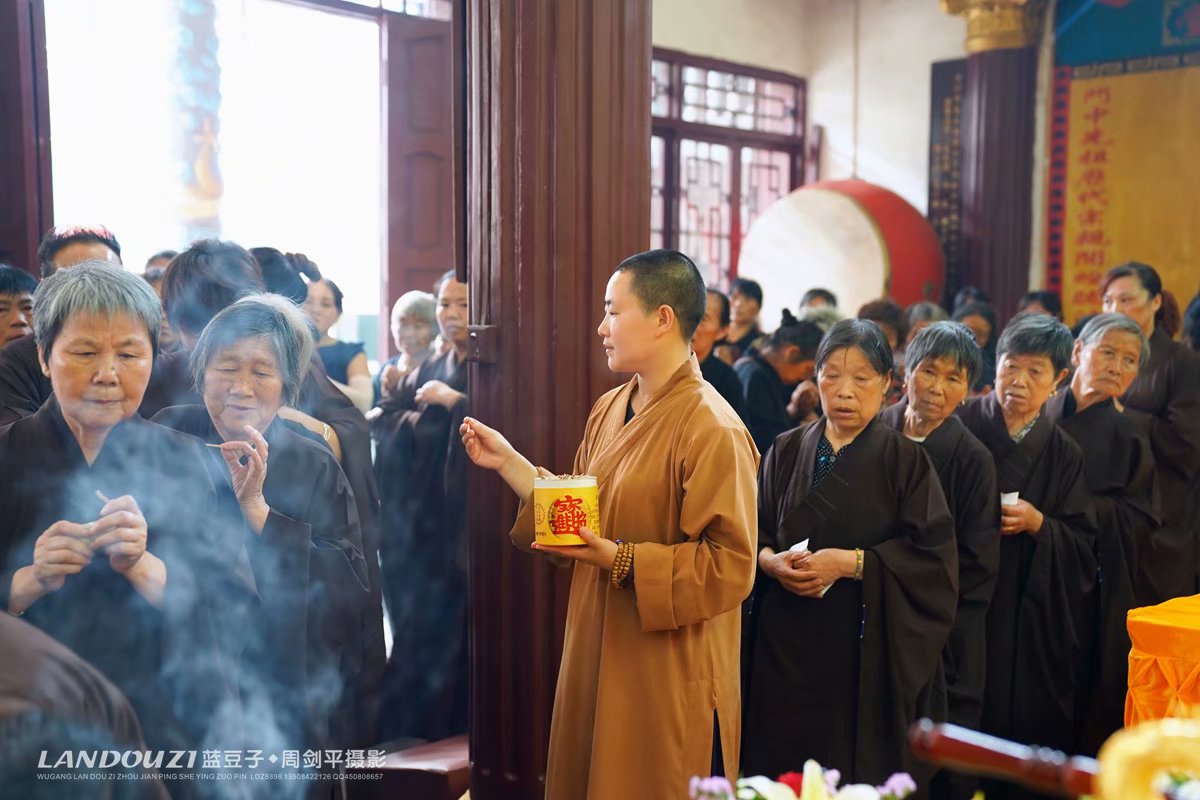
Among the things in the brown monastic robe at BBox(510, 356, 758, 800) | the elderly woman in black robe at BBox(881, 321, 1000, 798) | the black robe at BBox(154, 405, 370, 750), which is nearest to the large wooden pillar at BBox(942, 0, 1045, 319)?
the elderly woman in black robe at BBox(881, 321, 1000, 798)

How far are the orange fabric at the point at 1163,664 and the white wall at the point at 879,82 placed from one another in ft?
19.7

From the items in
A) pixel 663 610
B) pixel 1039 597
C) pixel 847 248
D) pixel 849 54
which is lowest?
pixel 1039 597

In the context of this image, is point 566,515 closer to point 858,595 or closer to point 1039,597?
point 858,595

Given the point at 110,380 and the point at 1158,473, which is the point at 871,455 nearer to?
the point at 110,380

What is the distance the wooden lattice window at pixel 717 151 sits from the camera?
8.16 meters

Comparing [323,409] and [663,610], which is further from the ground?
[323,409]

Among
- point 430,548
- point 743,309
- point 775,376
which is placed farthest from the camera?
point 743,309

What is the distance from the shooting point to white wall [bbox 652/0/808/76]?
26.4 ft

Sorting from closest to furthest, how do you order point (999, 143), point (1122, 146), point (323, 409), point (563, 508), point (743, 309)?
point (563, 508), point (323, 409), point (743, 309), point (1122, 146), point (999, 143)

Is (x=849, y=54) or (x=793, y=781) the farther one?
(x=849, y=54)

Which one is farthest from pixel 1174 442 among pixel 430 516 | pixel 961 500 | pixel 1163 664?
pixel 430 516

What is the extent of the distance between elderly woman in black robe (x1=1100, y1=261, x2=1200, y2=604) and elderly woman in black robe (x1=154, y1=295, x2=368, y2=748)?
3.12m

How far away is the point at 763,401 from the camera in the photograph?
469 cm

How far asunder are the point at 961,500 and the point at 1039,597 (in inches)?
19.3
